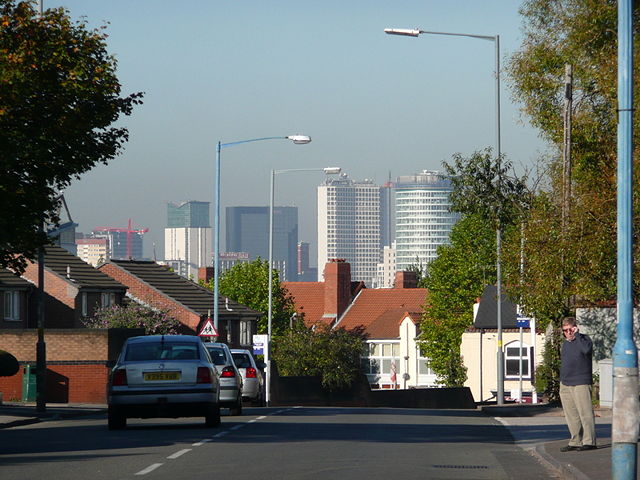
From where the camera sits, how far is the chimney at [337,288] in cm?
13162

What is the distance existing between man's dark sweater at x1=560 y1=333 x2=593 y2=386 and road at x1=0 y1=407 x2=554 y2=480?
1.22 metres

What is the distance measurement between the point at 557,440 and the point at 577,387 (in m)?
3.09

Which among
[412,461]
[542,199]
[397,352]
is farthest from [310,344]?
[412,461]

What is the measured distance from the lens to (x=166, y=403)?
2322 centimetres

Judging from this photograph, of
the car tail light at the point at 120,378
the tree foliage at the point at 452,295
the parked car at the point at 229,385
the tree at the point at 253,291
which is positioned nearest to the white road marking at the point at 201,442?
the car tail light at the point at 120,378

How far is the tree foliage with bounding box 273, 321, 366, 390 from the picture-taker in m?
70.8

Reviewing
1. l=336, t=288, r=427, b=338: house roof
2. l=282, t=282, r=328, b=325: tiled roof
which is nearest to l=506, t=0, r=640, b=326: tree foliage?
l=336, t=288, r=427, b=338: house roof

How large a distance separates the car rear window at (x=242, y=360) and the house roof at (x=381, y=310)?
82751mm

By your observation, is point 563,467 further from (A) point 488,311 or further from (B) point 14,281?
(A) point 488,311

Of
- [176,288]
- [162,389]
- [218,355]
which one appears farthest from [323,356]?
[162,389]

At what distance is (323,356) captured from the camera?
7188cm

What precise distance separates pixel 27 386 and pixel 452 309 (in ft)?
171

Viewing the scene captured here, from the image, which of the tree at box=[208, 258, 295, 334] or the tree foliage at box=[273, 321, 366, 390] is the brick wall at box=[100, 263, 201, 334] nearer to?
the tree foliage at box=[273, 321, 366, 390]

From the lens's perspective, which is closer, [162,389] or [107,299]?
[162,389]
